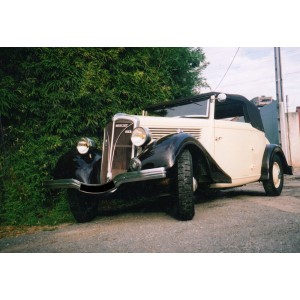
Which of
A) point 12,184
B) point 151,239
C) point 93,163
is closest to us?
point 151,239

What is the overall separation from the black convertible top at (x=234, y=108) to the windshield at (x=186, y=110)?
0.10 feet

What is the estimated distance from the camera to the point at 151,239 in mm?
2291

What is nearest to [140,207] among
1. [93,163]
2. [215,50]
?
[93,163]

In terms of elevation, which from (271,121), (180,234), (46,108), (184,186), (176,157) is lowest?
(180,234)

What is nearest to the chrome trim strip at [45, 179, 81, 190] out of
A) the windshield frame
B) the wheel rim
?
the windshield frame

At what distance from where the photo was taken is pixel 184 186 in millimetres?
2578

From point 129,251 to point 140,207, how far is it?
1.56 metres

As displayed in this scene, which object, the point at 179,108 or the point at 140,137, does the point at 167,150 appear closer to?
the point at 140,137

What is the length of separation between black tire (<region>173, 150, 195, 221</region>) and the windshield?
113 centimetres

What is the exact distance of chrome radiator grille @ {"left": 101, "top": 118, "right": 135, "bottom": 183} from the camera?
118 inches

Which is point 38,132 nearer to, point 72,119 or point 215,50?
point 72,119

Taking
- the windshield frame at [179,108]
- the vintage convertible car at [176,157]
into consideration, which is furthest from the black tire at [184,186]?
the windshield frame at [179,108]

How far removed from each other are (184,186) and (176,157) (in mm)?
272

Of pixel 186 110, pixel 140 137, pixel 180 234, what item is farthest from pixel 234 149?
pixel 180 234
